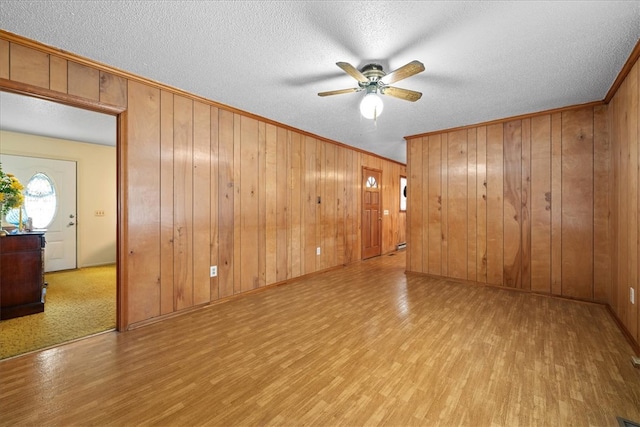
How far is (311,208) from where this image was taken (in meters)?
4.46

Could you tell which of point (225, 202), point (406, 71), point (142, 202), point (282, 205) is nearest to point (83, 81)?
point (142, 202)

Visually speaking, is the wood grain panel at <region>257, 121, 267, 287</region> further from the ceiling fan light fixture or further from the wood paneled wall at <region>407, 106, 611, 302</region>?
the wood paneled wall at <region>407, 106, 611, 302</region>

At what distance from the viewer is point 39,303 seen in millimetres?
2844

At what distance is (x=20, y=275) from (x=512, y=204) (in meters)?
6.03

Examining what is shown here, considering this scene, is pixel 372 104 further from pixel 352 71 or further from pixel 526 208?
pixel 526 208

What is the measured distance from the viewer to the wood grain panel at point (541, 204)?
11.1 ft

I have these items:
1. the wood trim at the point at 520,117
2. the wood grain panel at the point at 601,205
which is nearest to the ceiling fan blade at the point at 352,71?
the wood trim at the point at 520,117

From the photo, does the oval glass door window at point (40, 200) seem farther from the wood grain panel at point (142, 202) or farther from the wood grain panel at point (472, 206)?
the wood grain panel at point (472, 206)

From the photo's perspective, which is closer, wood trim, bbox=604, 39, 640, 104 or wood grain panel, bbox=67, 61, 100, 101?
wood trim, bbox=604, 39, 640, 104

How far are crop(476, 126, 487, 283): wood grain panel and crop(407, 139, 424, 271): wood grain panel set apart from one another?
82cm

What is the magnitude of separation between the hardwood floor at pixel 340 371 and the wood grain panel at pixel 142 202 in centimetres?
32

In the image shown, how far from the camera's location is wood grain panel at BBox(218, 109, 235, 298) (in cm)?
316

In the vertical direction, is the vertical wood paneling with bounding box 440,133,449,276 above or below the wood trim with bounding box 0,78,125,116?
below

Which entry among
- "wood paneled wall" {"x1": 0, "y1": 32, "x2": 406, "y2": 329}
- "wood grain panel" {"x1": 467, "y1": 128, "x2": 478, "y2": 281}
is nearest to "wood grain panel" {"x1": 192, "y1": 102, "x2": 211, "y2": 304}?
"wood paneled wall" {"x1": 0, "y1": 32, "x2": 406, "y2": 329}
